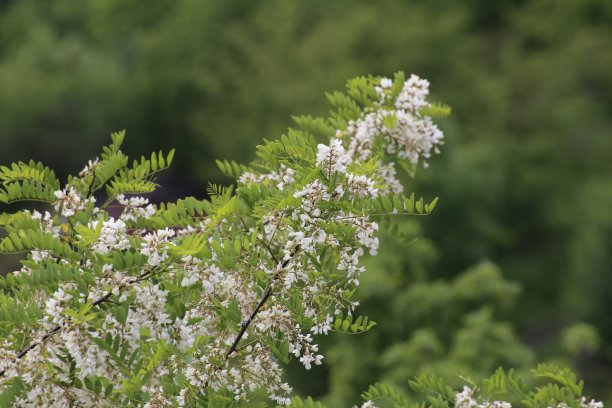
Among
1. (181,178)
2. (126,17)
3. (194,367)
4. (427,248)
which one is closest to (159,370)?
(194,367)

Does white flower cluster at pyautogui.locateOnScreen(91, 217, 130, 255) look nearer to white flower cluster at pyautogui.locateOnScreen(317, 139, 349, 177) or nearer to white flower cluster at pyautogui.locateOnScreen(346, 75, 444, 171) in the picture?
white flower cluster at pyautogui.locateOnScreen(317, 139, 349, 177)

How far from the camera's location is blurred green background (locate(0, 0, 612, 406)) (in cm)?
2094

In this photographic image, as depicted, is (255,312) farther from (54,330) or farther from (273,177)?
(273,177)

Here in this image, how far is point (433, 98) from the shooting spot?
24703mm

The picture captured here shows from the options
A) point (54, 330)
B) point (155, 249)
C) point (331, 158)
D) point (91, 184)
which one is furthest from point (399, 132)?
point (54, 330)

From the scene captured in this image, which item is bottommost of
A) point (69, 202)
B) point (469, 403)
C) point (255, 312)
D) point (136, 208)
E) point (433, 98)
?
point (255, 312)

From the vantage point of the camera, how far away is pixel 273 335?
329 cm

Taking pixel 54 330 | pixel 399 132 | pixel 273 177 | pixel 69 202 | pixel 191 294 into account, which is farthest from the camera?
pixel 399 132

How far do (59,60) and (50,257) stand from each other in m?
31.8

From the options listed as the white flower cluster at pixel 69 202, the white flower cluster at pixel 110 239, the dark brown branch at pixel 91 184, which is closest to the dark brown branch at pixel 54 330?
the white flower cluster at pixel 110 239

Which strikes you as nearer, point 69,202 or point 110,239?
point 110,239

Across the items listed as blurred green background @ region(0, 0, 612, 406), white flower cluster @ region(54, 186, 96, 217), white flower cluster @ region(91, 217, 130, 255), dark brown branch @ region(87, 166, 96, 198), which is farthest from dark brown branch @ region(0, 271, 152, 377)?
blurred green background @ region(0, 0, 612, 406)

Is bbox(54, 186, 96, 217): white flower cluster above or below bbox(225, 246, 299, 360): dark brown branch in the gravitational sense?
above

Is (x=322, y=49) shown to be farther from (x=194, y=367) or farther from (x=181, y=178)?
(x=194, y=367)
